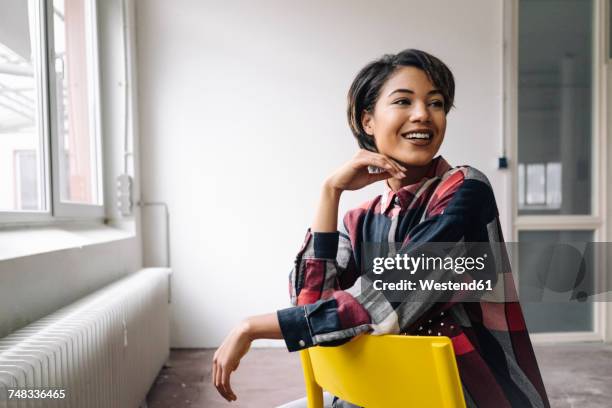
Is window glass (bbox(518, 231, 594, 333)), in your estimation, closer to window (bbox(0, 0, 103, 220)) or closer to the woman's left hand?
window (bbox(0, 0, 103, 220))

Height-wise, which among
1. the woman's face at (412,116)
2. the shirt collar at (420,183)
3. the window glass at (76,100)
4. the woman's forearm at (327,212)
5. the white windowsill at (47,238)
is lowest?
the white windowsill at (47,238)

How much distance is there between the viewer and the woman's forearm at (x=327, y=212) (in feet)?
3.07

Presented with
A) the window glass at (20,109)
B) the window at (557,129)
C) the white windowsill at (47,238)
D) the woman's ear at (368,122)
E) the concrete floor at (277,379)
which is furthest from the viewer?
the window at (557,129)

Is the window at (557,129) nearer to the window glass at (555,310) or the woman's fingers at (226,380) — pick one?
the window glass at (555,310)

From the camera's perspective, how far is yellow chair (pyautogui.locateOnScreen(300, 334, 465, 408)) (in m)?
0.57

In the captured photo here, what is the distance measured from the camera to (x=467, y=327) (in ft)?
2.56

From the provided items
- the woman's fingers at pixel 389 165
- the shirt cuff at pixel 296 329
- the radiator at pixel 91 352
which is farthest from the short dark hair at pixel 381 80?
the radiator at pixel 91 352

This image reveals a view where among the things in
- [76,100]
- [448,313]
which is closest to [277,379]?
[76,100]

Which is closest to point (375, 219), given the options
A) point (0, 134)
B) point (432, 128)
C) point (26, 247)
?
point (432, 128)

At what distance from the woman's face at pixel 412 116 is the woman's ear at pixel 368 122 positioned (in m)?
0.06

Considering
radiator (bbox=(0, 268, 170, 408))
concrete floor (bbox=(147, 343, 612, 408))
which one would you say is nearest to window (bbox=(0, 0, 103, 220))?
radiator (bbox=(0, 268, 170, 408))

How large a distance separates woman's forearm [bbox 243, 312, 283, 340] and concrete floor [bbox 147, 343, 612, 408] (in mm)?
1675

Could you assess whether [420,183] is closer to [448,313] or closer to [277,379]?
[448,313]

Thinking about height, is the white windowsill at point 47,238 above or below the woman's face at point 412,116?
below
